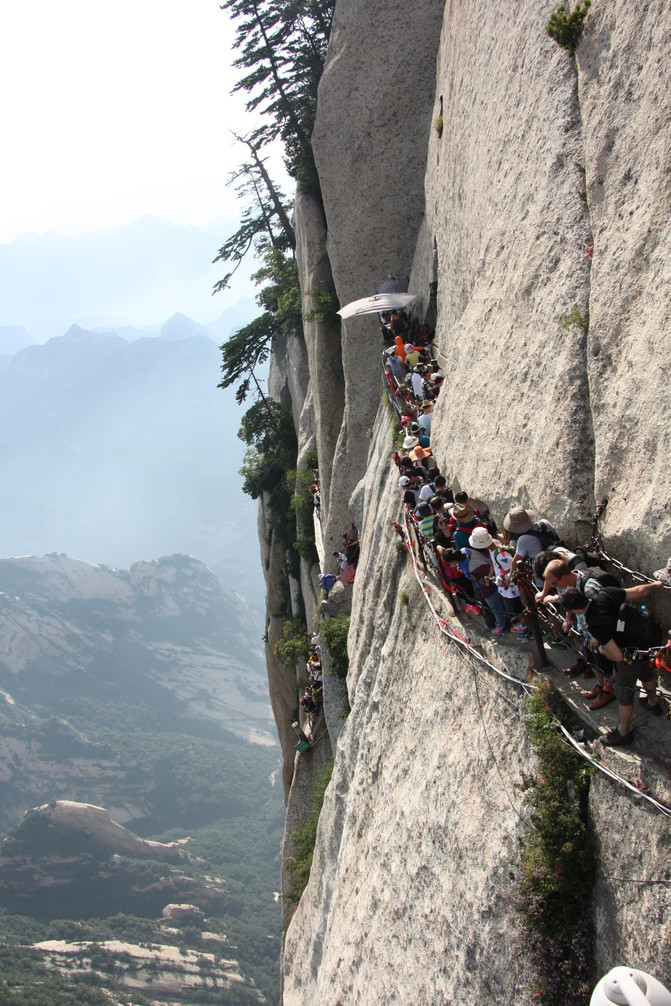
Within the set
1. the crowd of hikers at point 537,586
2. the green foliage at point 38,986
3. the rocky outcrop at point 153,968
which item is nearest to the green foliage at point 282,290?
the crowd of hikers at point 537,586

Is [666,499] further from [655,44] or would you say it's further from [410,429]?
[410,429]

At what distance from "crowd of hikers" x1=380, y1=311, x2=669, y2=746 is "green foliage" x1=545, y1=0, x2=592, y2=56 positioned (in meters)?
7.09

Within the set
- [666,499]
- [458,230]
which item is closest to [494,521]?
[666,499]

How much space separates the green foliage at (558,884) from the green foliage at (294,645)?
79.8ft

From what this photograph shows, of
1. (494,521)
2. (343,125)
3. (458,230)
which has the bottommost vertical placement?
(494,521)

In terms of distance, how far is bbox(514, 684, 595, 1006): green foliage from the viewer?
719cm

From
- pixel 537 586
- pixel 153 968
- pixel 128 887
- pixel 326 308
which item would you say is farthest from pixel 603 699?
pixel 128 887

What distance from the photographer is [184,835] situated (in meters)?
174

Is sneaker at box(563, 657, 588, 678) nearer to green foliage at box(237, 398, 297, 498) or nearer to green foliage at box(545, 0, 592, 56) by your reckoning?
green foliage at box(545, 0, 592, 56)

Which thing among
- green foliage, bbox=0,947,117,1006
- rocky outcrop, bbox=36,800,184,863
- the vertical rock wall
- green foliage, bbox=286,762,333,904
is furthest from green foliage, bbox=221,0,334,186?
rocky outcrop, bbox=36,800,184,863

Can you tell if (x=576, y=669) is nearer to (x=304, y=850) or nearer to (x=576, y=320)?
(x=576, y=320)

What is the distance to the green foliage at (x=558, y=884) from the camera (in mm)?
7191

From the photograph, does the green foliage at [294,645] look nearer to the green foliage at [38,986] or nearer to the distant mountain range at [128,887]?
the green foliage at [38,986]

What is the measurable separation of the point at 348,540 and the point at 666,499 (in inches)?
682
